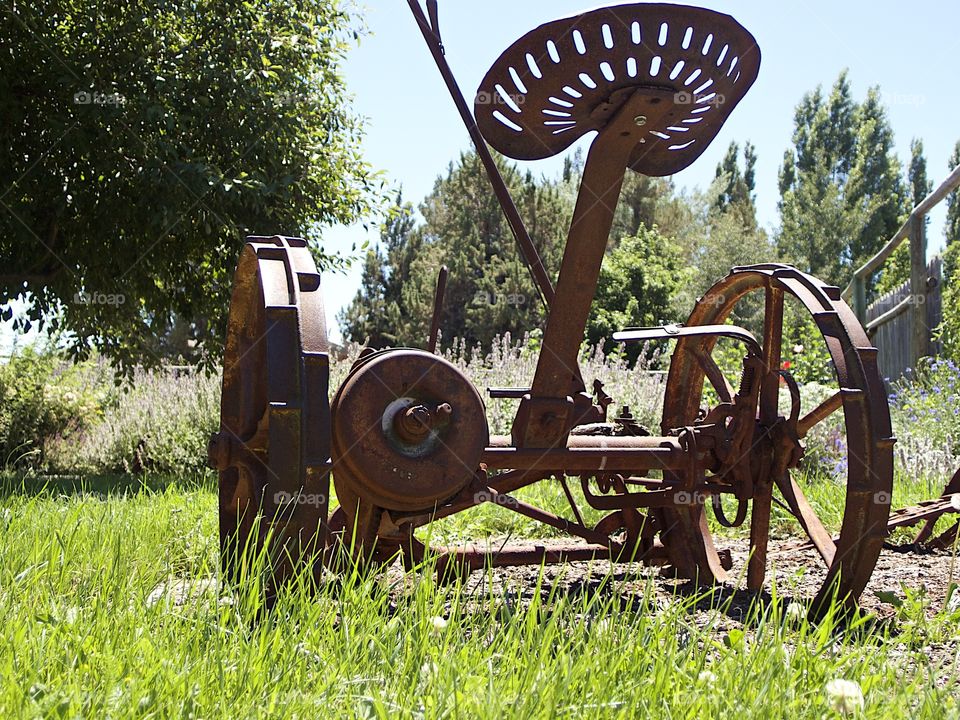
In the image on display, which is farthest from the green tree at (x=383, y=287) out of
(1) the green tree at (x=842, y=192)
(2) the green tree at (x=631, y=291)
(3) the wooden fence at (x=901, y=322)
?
(3) the wooden fence at (x=901, y=322)

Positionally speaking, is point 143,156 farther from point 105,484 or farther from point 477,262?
point 477,262

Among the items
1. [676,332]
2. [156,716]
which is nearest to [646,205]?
[676,332]

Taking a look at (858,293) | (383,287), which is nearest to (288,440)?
(858,293)

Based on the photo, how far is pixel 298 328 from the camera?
2.31 m

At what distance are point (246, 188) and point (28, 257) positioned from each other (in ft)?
5.97

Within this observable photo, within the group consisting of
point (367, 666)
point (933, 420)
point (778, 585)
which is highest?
point (933, 420)

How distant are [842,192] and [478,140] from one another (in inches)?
1341

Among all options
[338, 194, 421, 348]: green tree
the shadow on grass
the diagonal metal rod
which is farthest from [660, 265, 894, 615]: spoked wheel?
[338, 194, 421, 348]: green tree

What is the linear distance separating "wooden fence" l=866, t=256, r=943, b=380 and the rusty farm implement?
583 cm

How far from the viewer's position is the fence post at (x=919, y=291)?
833 centimetres

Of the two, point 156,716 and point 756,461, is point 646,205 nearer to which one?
point 756,461

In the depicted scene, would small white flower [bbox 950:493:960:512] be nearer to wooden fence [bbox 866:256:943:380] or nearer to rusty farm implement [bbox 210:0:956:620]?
rusty farm implement [bbox 210:0:956:620]

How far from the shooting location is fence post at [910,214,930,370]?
8.33 meters

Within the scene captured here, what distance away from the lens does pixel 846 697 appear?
168 centimetres
